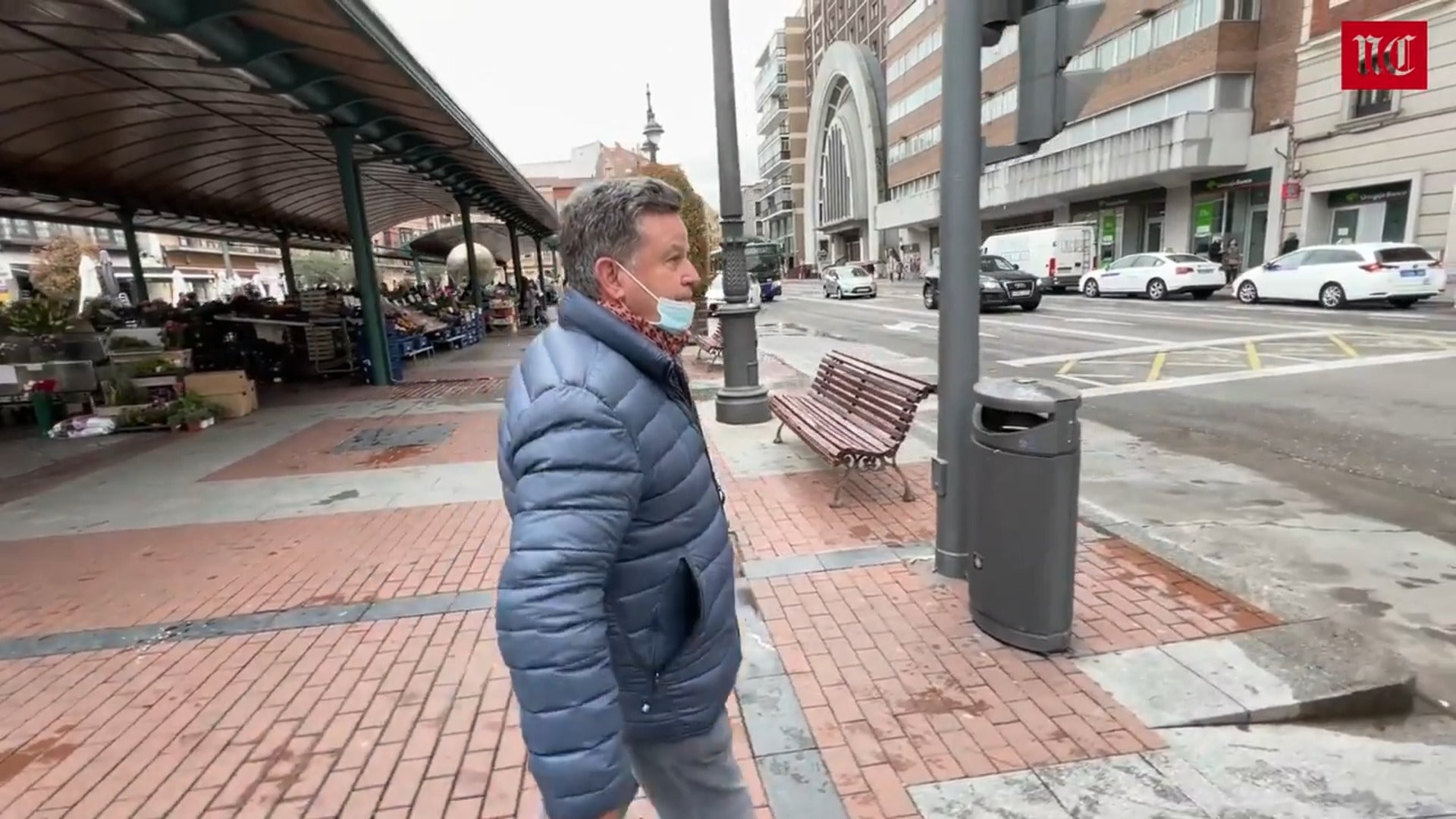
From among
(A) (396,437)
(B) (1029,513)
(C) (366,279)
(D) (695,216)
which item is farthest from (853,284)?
(B) (1029,513)

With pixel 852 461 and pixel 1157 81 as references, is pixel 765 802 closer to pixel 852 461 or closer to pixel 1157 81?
pixel 852 461

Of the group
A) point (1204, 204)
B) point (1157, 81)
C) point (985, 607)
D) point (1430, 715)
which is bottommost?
point (1430, 715)

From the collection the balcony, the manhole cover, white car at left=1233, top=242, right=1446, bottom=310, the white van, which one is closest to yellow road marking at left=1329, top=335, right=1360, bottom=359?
white car at left=1233, top=242, right=1446, bottom=310

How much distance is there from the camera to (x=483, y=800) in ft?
8.39

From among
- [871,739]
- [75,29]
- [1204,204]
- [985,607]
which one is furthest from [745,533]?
[1204,204]

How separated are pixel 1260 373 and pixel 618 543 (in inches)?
430

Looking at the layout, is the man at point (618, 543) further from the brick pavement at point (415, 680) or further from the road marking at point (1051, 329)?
the road marking at point (1051, 329)

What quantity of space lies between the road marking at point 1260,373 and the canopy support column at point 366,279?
10.4m

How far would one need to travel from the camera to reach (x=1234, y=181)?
26.2 m

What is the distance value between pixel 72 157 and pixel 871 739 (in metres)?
15.9

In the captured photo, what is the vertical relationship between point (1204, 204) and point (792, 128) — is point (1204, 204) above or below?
below

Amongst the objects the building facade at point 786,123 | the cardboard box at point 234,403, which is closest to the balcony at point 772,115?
the building facade at point 786,123

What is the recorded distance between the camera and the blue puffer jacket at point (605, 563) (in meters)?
1.26

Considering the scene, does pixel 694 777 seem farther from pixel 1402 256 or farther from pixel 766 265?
pixel 766 265
